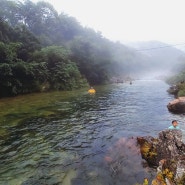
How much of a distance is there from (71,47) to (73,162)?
3723 cm

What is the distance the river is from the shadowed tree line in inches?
352

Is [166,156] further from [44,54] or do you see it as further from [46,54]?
[46,54]

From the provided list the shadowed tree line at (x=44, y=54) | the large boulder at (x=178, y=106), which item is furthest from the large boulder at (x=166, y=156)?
the shadowed tree line at (x=44, y=54)

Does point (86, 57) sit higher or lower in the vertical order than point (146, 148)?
higher

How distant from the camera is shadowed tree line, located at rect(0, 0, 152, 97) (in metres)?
26.1

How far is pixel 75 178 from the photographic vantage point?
7562 millimetres

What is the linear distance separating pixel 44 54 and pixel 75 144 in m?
23.9

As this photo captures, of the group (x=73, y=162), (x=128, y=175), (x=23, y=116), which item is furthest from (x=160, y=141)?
(x=23, y=116)

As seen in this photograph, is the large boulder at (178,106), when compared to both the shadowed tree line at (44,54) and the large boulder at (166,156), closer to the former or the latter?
the large boulder at (166,156)

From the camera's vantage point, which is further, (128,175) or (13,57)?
Result: (13,57)

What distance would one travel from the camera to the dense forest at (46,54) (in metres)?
26.2

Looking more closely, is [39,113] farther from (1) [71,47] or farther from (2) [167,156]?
(1) [71,47]

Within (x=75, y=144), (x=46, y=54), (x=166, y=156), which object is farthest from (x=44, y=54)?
(x=166, y=156)

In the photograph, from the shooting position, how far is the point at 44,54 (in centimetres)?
3244
